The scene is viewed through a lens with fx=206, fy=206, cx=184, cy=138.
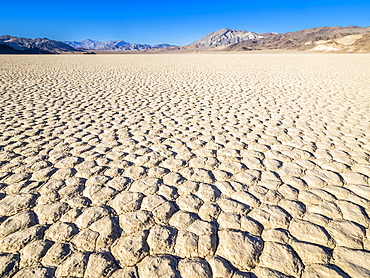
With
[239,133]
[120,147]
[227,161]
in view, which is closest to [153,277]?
[227,161]

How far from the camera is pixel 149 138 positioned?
3.14m

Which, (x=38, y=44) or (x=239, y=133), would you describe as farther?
(x=38, y=44)

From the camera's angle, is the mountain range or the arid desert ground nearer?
the arid desert ground

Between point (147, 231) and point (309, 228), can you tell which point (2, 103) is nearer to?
point (147, 231)

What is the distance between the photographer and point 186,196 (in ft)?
6.25

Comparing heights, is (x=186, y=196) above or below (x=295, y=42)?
below

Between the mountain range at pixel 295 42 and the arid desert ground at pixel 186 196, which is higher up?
the mountain range at pixel 295 42

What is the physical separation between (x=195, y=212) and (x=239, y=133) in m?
1.87

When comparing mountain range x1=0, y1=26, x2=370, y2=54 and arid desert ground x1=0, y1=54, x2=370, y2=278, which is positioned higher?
mountain range x1=0, y1=26, x2=370, y2=54

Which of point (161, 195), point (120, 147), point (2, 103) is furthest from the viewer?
point (2, 103)

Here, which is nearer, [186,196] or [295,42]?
[186,196]

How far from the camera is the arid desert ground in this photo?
4.33 ft

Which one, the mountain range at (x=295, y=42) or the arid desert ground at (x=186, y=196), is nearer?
the arid desert ground at (x=186, y=196)

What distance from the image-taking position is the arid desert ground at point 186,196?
132 centimetres
